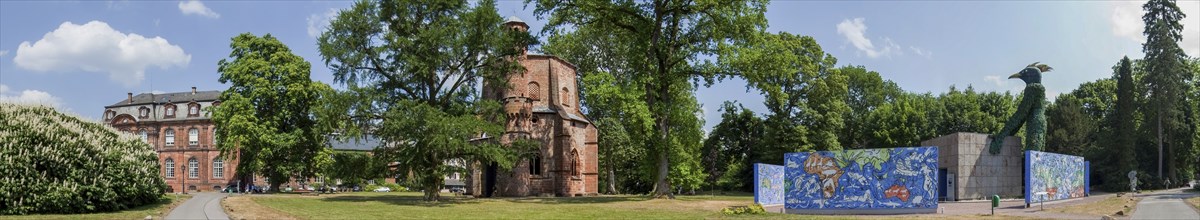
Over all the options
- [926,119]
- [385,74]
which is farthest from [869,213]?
[926,119]

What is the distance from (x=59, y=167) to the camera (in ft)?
83.1

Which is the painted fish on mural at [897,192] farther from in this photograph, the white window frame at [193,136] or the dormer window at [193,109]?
the dormer window at [193,109]

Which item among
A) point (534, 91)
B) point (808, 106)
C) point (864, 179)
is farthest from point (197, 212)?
Result: point (808, 106)

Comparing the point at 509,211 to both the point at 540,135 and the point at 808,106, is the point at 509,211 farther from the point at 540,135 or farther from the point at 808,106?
the point at 808,106

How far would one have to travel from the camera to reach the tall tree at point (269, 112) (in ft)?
156

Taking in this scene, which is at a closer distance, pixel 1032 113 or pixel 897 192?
pixel 897 192

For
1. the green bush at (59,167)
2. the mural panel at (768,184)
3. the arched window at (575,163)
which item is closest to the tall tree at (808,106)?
the arched window at (575,163)

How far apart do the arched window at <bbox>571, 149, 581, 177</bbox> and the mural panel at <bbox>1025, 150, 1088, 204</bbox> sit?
965 inches

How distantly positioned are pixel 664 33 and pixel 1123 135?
3609 cm

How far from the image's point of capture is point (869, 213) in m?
25.8

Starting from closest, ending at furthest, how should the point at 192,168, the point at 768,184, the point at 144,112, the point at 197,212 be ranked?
the point at 197,212
the point at 768,184
the point at 192,168
the point at 144,112

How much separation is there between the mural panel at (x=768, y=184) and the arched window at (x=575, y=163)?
50.6ft

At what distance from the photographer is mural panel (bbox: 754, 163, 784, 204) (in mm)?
31200

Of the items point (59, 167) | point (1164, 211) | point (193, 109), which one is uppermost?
point (193, 109)
